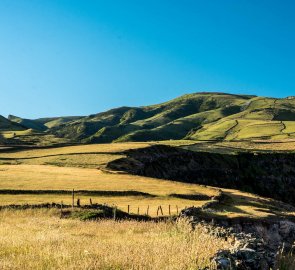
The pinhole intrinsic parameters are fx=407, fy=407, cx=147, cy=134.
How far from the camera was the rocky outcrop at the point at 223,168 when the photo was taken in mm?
104812

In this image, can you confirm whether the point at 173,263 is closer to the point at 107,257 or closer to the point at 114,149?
the point at 107,257

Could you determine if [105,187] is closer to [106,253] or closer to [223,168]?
[106,253]

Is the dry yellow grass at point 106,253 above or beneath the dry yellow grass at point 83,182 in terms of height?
above

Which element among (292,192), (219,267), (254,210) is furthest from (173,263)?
(292,192)

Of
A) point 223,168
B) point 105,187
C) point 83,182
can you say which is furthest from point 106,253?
point 223,168

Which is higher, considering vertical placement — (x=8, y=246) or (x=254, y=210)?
(x=8, y=246)

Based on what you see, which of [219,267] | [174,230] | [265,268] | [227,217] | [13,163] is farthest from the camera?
[13,163]

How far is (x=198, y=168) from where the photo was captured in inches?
4446

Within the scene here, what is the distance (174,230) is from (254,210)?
36.4m

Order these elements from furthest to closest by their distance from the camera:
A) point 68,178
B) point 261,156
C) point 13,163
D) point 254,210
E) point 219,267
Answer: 1. point 261,156
2. point 13,163
3. point 68,178
4. point 254,210
5. point 219,267

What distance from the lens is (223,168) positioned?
116625 mm

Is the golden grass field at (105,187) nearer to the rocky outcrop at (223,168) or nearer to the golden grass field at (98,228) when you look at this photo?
the golden grass field at (98,228)

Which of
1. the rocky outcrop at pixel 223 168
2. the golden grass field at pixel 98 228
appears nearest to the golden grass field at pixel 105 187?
the golden grass field at pixel 98 228

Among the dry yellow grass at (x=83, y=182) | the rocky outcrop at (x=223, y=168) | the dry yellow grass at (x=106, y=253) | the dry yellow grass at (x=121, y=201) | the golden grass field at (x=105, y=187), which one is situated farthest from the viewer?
the rocky outcrop at (x=223, y=168)
